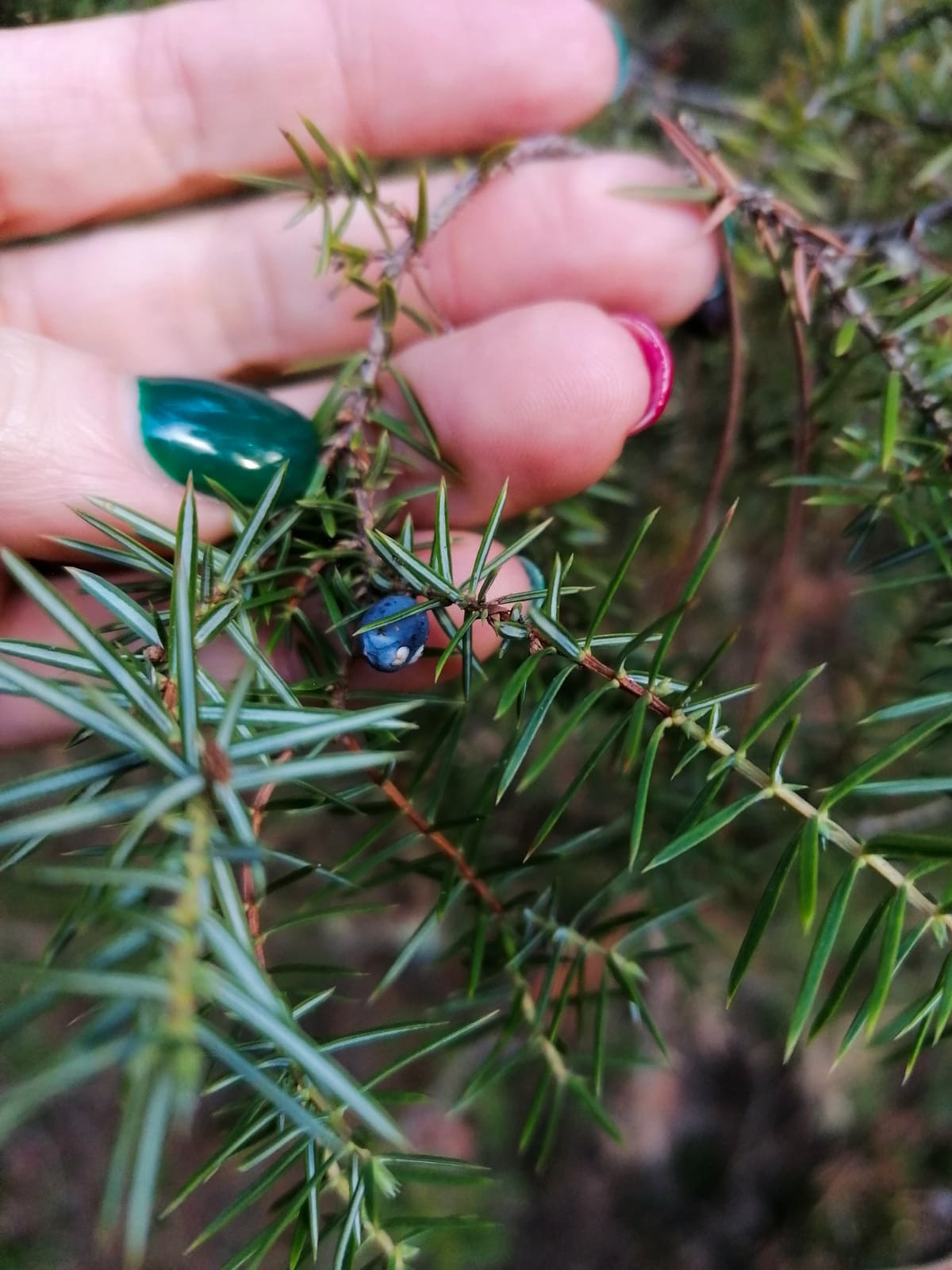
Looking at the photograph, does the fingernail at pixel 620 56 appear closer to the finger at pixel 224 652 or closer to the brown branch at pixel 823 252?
the brown branch at pixel 823 252

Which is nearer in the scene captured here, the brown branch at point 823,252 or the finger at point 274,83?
the brown branch at point 823,252

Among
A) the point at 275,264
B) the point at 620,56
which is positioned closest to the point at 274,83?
the point at 275,264

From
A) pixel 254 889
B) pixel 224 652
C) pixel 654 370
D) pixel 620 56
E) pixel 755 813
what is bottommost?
pixel 755 813

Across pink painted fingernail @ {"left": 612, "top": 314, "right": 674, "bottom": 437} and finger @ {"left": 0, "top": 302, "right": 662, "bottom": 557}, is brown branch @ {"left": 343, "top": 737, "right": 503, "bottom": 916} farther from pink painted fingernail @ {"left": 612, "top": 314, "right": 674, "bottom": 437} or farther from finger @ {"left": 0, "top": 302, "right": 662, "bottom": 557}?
pink painted fingernail @ {"left": 612, "top": 314, "right": 674, "bottom": 437}

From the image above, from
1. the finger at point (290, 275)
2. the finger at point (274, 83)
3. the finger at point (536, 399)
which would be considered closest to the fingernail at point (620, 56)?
the finger at point (274, 83)

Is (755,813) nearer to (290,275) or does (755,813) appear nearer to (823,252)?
(823,252)

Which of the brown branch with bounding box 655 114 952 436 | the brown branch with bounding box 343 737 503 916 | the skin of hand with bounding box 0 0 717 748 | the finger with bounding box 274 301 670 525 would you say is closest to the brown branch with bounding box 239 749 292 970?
the brown branch with bounding box 343 737 503 916
